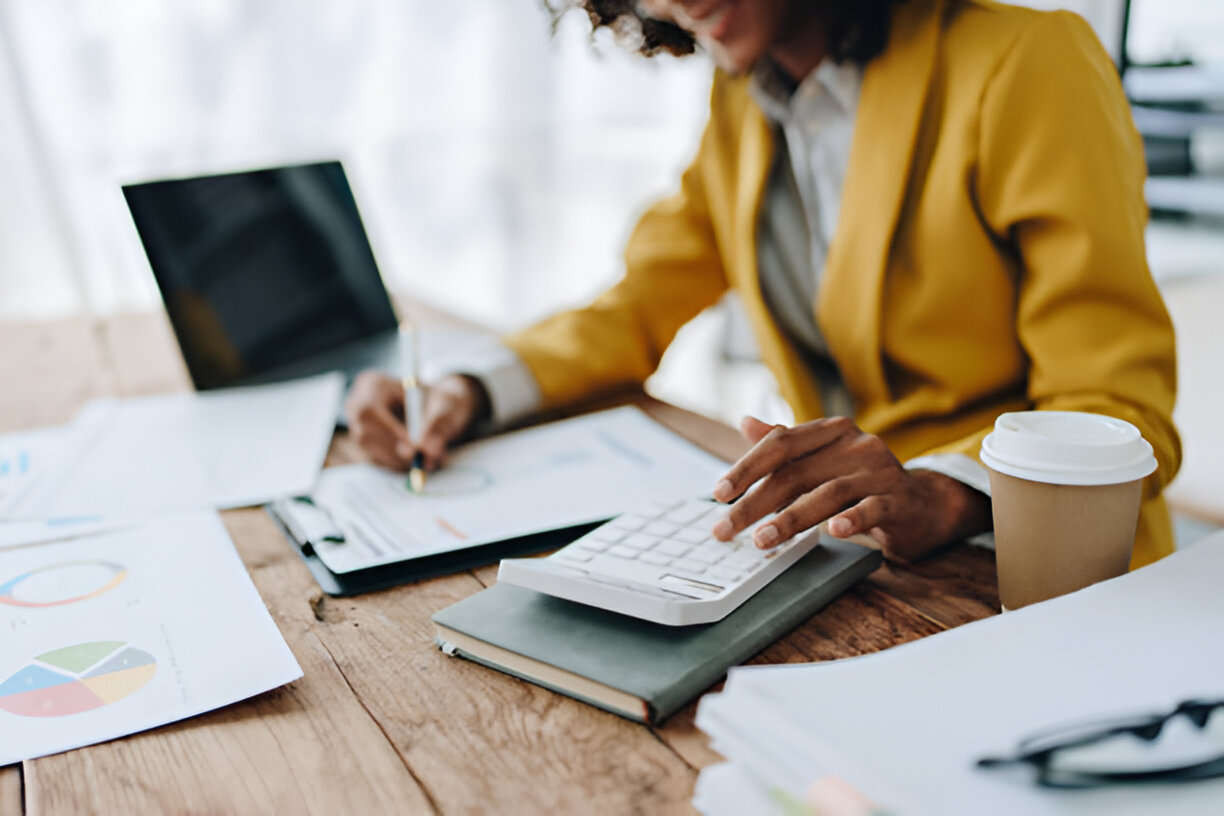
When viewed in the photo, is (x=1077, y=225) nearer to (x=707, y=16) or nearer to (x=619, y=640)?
(x=707, y=16)

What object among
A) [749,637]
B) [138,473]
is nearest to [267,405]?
[138,473]

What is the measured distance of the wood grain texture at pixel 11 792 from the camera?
1.47ft

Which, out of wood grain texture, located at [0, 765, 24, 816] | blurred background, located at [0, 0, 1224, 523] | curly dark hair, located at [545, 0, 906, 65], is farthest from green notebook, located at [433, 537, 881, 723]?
blurred background, located at [0, 0, 1224, 523]

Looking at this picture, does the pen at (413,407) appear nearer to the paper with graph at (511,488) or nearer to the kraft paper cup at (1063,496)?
the paper with graph at (511,488)

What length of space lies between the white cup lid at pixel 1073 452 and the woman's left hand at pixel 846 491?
0.39ft

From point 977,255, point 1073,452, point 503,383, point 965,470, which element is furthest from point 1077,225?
point 503,383

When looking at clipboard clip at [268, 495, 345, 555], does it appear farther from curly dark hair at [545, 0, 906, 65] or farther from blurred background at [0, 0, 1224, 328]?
blurred background at [0, 0, 1224, 328]

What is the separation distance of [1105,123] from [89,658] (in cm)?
86

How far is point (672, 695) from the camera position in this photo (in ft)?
1.60

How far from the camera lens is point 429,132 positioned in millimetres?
2697

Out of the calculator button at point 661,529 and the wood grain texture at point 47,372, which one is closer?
the calculator button at point 661,529

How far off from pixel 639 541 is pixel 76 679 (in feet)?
1.11

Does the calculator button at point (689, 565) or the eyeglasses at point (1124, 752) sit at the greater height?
the eyeglasses at point (1124, 752)

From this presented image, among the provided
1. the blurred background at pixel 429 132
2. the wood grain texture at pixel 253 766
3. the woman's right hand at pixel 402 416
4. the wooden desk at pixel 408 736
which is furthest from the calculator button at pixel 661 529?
the blurred background at pixel 429 132
